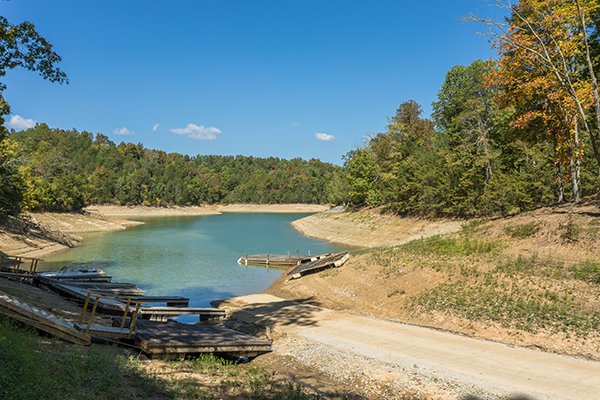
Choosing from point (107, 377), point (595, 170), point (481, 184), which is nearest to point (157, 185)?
point (481, 184)

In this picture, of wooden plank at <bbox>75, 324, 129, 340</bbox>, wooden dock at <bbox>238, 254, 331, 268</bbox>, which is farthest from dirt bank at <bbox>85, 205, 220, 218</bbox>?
wooden plank at <bbox>75, 324, 129, 340</bbox>

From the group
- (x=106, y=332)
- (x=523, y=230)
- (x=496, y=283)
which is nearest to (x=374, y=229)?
(x=523, y=230)

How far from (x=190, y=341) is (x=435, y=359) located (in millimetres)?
8713

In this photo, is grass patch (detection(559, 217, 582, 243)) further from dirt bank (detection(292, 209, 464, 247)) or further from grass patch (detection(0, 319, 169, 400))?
dirt bank (detection(292, 209, 464, 247))

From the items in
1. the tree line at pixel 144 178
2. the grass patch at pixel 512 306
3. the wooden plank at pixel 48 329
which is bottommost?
the wooden plank at pixel 48 329

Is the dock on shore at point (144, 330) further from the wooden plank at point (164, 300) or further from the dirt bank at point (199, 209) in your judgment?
the dirt bank at point (199, 209)

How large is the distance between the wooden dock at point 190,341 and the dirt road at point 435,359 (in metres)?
1.53

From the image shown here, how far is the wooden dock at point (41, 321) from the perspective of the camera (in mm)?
12766

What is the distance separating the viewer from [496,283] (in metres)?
20.8

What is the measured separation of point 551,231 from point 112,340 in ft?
75.7

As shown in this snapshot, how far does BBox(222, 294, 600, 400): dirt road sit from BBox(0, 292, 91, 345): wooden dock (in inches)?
295

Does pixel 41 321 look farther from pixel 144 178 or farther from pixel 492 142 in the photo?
pixel 144 178

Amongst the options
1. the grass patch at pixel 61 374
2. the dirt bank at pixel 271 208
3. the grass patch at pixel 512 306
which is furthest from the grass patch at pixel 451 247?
the dirt bank at pixel 271 208

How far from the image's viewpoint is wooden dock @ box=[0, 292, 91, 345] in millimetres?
12766
